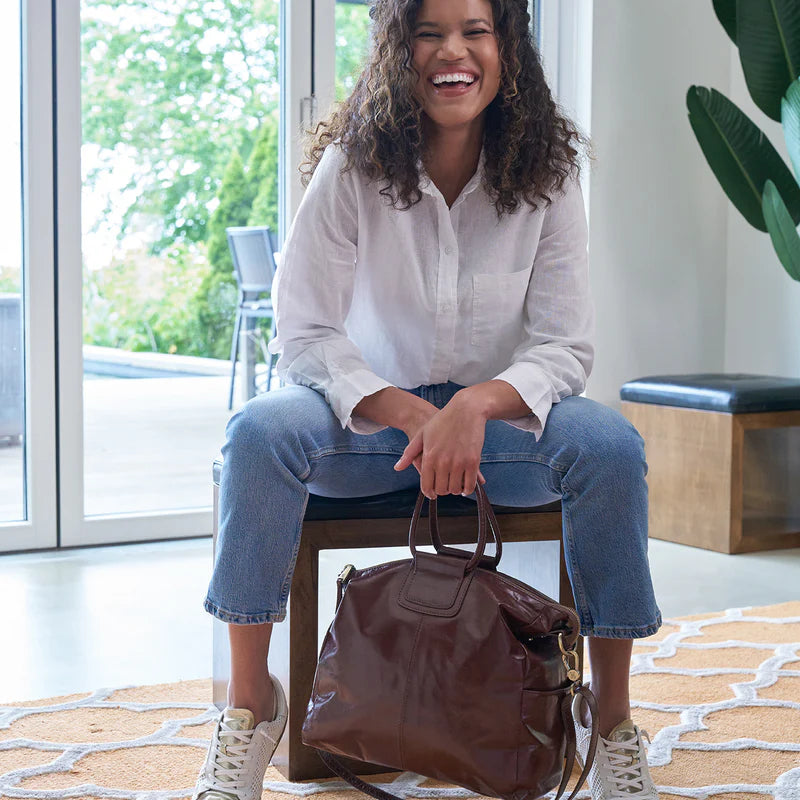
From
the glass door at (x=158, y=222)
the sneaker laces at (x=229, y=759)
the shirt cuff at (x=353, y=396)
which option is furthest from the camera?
the glass door at (x=158, y=222)

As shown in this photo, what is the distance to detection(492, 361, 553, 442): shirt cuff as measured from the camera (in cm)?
141

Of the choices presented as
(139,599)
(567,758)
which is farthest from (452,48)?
(139,599)

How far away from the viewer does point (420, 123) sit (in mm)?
1614

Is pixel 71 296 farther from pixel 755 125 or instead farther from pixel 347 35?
pixel 755 125

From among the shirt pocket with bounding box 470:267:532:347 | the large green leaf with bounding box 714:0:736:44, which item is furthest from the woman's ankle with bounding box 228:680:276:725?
the large green leaf with bounding box 714:0:736:44

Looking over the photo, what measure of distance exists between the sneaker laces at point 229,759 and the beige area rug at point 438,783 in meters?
0.12

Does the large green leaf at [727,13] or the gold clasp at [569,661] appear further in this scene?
the large green leaf at [727,13]

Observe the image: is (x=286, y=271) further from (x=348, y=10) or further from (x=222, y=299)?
(x=348, y=10)

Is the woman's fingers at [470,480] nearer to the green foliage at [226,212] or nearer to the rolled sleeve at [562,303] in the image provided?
the rolled sleeve at [562,303]

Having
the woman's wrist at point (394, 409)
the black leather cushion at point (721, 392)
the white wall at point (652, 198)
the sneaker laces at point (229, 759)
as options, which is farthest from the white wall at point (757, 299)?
the sneaker laces at point (229, 759)

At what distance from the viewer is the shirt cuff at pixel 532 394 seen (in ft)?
4.64

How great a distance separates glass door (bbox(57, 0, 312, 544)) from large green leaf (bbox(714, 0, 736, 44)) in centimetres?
118

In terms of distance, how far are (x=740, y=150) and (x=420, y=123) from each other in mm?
1866

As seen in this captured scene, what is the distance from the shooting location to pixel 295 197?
3.22 metres
